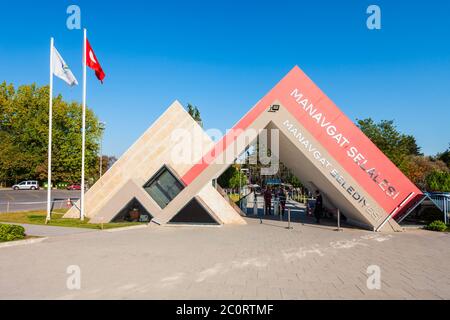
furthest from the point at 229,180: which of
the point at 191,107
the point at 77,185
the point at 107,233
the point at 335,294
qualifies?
Result: the point at 335,294

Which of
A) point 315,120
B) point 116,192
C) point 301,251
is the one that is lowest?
point 301,251

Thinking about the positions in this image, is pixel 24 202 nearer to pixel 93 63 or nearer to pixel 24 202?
pixel 24 202

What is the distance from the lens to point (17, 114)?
54.0 metres

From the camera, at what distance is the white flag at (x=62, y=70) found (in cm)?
1577

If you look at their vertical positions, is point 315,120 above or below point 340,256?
above

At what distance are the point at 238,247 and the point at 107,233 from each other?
5.59 m

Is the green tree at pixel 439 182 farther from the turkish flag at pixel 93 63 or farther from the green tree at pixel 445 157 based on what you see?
the green tree at pixel 445 157

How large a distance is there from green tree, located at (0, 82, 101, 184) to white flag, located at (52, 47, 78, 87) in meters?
39.1

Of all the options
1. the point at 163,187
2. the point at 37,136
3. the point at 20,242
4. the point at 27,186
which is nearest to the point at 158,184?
the point at 163,187

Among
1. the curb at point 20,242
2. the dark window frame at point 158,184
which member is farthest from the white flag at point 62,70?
the curb at point 20,242

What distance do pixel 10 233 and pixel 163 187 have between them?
25.7ft
